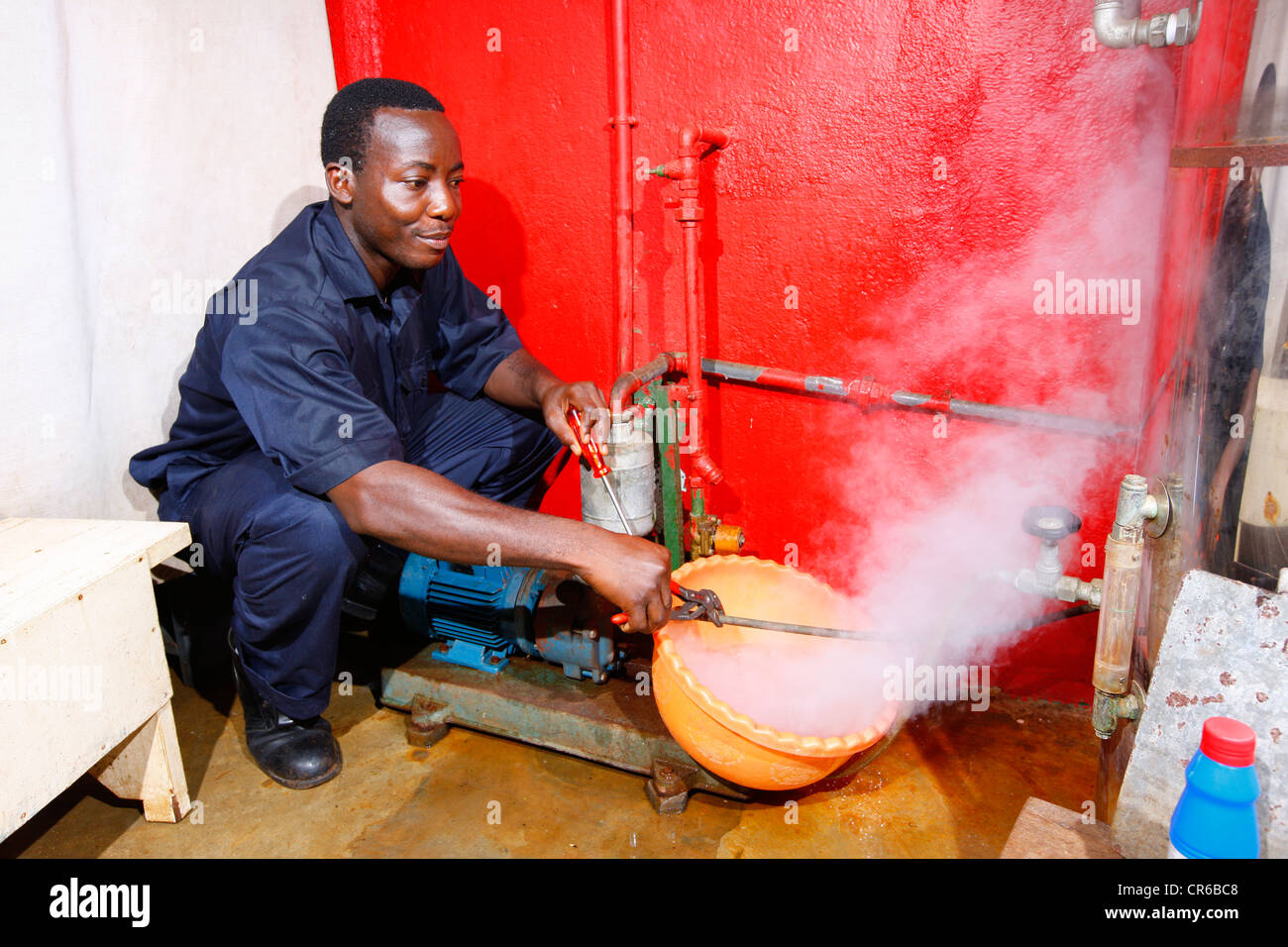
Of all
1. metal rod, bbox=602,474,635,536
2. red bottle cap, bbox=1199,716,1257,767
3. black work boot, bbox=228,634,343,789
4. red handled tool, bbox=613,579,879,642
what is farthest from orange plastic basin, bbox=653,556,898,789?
black work boot, bbox=228,634,343,789

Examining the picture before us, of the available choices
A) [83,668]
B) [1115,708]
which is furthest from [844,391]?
[83,668]

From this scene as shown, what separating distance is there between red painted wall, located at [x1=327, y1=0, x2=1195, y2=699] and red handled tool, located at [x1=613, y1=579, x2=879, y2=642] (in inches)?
36.0

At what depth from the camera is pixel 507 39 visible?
3090 millimetres

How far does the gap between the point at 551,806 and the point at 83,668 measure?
1.23 metres

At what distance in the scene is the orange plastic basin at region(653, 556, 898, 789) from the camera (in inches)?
76.5

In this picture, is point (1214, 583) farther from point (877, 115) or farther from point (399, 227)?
point (399, 227)

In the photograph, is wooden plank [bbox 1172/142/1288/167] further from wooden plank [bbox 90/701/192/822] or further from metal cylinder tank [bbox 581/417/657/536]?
wooden plank [bbox 90/701/192/822]

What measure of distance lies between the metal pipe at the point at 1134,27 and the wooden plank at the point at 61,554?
2.66 meters

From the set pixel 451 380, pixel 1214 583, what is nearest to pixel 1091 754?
pixel 1214 583

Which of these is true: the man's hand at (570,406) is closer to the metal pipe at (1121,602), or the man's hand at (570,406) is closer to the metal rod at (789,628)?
the metal rod at (789,628)

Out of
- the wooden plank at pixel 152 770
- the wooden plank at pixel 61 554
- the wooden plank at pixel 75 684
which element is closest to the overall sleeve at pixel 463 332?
the wooden plank at pixel 61 554

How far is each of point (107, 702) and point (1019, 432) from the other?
2654 mm

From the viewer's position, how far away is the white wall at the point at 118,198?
8.14 feet

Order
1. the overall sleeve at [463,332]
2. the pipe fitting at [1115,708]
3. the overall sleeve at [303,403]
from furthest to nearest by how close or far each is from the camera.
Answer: the overall sleeve at [463,332], the overall sleeve at [303,403], the pipe fitting at [1115,708]
